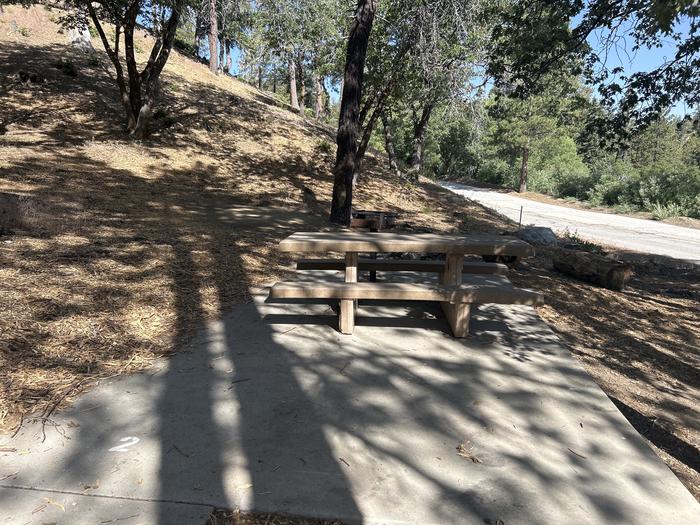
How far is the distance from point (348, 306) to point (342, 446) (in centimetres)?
163

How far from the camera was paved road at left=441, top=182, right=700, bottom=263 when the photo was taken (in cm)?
1384

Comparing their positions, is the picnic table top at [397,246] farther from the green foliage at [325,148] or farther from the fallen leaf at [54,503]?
the green foliage at [325,148]

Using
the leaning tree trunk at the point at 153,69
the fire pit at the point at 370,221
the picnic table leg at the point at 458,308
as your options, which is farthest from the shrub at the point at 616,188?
the picnic table leg at the point at 458,308

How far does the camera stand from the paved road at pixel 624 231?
13.8m

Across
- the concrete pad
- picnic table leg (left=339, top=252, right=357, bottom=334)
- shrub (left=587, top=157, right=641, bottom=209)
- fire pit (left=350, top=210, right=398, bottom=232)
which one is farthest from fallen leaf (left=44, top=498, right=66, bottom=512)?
shrub (left=587, top=157, right=641, bottom=209)

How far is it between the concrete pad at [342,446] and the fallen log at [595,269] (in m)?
3.93

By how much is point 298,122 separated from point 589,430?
18.6 meters

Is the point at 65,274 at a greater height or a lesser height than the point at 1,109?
lesser

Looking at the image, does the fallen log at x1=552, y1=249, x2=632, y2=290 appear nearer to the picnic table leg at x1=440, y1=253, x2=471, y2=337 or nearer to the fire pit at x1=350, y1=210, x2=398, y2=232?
the fire pit at x1=350, y1=210, x2=398, y2=232

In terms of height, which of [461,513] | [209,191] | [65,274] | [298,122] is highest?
[298,122]

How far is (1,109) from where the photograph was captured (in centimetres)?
1171

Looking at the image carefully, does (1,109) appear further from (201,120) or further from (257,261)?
(257,261)

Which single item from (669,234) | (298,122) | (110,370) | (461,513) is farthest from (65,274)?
(669,234)

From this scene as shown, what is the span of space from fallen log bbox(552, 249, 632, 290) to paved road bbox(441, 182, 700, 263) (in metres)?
7.00
